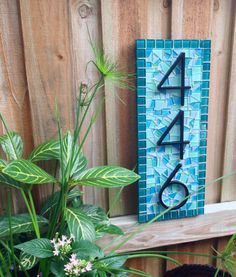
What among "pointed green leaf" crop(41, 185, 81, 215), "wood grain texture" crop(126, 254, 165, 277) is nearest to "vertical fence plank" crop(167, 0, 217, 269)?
"pointed green leaf" crop(41, 185, 81, 215)

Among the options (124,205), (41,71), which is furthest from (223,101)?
(41,71)

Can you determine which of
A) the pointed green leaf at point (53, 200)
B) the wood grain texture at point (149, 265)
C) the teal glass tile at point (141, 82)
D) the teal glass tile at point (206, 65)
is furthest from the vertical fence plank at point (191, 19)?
the wood grain texture at point (149, 265)

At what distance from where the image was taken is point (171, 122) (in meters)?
1.06

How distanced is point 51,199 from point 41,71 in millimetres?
439

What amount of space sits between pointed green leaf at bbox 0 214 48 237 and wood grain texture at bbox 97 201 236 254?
1.15ft

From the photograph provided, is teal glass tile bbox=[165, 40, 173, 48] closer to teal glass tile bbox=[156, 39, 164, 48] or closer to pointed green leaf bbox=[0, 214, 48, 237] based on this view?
teal glass tile bbox=[156, 39, 164, 48]

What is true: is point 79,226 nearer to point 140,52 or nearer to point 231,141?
point 140,52

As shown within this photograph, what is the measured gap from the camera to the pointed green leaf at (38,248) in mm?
692

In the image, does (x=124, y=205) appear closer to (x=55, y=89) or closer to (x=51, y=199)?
(x=51, y=199)

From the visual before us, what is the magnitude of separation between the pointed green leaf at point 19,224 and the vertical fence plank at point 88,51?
30 cm

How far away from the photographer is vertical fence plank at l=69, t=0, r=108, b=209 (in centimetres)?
94

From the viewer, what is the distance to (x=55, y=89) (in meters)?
0.97

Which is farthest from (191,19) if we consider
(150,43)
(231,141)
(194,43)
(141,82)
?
(231,141)

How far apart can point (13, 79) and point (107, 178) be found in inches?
18.4
